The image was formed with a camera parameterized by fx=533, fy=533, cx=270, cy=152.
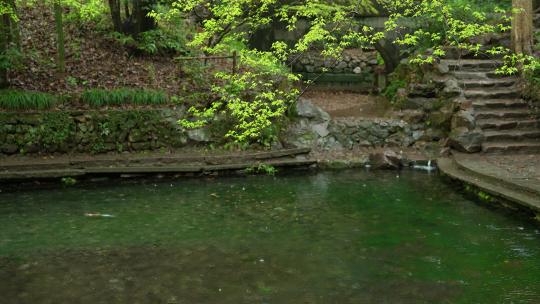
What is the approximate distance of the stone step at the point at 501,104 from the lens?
52.1ft

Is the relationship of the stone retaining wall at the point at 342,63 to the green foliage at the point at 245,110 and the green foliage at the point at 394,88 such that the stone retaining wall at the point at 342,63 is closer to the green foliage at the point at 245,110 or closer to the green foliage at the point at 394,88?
the green foliage at the point at 394,88

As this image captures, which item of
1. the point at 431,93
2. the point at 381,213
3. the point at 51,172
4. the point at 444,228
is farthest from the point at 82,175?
the point at 431,93

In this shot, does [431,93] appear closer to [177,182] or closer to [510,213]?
[510,213]

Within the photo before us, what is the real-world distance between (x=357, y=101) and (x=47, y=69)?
36.7 feet

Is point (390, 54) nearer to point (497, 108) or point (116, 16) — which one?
point (497, 108)

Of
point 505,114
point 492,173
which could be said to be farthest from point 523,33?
point 492,173

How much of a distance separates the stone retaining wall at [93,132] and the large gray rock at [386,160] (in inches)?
189

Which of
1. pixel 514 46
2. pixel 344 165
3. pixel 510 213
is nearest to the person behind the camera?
pixel 510 213

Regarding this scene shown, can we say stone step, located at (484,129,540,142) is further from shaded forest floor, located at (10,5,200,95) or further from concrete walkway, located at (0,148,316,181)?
shaded forest floor, located at (10,5,200,95)

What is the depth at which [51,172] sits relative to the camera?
1297cm

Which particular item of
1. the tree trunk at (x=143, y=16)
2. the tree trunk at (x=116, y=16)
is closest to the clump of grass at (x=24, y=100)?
the tree trunk at (x=116, y=16)

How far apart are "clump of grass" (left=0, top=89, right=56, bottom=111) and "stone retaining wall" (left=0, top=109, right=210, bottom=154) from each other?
0.33 m

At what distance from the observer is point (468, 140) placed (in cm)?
1491

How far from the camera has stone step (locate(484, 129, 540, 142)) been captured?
1479 cm
